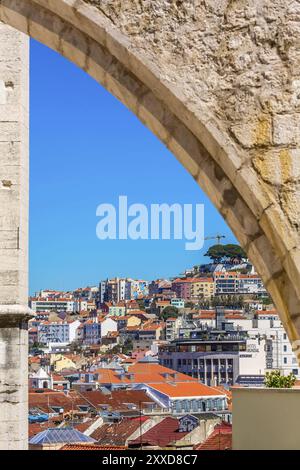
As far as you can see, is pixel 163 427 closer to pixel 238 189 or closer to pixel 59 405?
pixel 59 405

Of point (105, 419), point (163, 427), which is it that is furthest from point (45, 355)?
point (163, 427)

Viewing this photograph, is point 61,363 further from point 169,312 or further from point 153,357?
point 169,312

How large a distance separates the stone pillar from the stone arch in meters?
3.93

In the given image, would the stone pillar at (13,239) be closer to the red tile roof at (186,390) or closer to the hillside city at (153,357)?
the hillside city at (153,357)

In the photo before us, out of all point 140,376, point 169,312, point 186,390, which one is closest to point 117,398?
point 186,390

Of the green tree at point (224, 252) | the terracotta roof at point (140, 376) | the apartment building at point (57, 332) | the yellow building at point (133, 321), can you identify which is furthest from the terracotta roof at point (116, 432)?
the apartment building at point (57, 332)

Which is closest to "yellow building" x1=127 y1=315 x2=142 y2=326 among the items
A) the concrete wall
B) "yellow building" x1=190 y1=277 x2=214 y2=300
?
"yellow building" x1=190 y1=277 x2=214 y2=300

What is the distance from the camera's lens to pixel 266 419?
222 cm

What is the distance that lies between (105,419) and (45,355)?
36567mm

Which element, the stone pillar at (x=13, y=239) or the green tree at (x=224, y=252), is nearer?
the stone pillar at (x=13, y=239)

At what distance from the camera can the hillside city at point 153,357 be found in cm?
2103

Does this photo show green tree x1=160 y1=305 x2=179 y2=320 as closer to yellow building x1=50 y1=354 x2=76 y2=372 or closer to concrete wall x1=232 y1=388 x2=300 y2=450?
yellow building x1=50 y1=354 x2=76 y2=372

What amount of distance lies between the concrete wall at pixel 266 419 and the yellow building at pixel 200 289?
216 ft

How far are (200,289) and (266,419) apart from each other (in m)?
67.6
